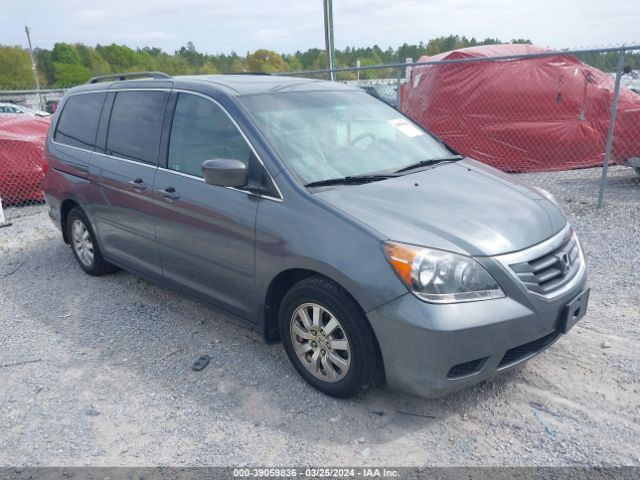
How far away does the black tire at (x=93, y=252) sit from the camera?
5.12m

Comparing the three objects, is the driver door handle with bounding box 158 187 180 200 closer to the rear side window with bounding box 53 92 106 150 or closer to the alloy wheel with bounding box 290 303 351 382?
the alloy wheel with bounding box 290 303 351 382

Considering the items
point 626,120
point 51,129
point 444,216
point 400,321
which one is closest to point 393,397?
point 400,321

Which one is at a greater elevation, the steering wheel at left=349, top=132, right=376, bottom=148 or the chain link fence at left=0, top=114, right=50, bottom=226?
the steering wheel at left=349, top=132, right=376, bottom=148

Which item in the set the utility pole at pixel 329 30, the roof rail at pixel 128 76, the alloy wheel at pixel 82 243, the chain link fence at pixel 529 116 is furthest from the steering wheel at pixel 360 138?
the utility pole at pixel 329 30

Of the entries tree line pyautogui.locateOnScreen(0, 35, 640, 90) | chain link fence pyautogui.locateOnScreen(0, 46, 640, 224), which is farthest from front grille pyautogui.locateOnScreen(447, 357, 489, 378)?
tree line pyautogui.locateOnScreen(0, 35, 640, 90)

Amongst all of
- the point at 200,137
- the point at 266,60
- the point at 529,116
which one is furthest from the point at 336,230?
the point at 266,60

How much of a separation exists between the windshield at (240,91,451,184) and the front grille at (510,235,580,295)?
1.15m

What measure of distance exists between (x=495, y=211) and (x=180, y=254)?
2.18 metres

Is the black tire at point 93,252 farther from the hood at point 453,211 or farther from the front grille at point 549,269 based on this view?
the front grille at point 549,269

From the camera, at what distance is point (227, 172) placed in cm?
323

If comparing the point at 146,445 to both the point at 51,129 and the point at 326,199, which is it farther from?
the point at 51,129

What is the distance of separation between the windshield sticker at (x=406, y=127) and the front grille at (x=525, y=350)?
73.4 inches

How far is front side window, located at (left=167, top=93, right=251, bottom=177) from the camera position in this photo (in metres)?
3.53

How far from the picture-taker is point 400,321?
268 centimetres
